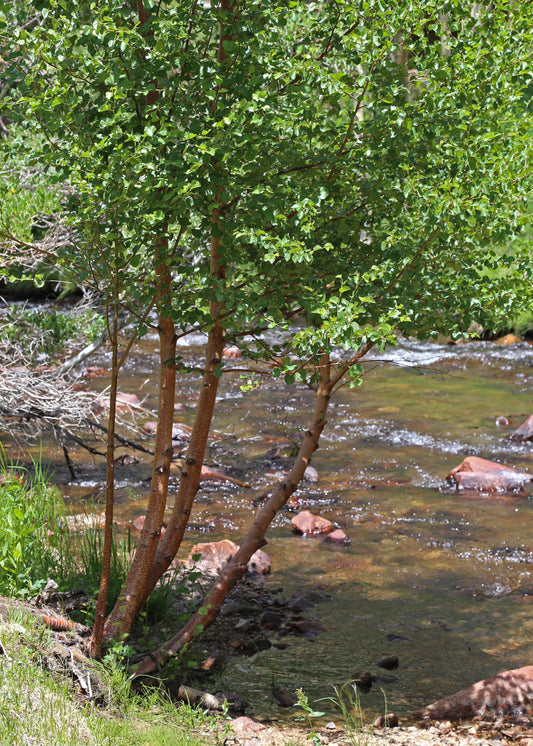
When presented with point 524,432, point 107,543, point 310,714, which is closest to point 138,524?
point 107,543

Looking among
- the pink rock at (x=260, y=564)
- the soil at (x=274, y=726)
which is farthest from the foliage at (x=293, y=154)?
the pink rock at (x=260, y=564)

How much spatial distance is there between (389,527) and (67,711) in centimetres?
477

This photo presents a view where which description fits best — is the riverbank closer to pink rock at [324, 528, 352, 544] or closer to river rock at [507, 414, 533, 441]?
pink rock at [324, 528, 352, 544]

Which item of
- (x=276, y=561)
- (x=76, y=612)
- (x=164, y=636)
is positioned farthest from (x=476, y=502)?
(x=76, y=612)

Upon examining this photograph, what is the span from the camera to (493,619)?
6055 millimetres

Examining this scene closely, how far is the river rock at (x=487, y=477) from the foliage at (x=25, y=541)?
485cm

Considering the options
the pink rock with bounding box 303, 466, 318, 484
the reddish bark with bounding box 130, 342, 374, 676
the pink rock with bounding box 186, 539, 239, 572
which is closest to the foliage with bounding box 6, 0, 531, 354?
the reddish bark with bounding box 130, 342, 374, 676

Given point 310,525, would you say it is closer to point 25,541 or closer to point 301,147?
point 25,541

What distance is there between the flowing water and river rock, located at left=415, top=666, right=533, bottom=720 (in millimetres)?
198

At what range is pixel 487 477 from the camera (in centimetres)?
909

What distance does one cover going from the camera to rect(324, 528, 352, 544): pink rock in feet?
24.8

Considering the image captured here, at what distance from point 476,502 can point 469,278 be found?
4516mm

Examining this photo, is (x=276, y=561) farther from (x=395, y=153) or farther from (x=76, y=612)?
(x=395, y=153)

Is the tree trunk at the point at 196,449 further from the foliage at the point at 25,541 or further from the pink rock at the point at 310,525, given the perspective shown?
the pink rock at the point at 310,525
